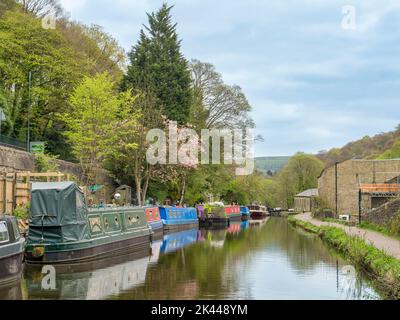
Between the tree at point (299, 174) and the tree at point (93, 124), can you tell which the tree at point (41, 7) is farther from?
the tree at point (299, 174)

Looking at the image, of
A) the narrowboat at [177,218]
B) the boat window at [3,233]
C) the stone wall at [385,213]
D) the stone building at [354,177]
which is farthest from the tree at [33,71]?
the boat window at [3,233]

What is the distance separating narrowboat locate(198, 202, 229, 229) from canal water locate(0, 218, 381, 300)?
19748 mm

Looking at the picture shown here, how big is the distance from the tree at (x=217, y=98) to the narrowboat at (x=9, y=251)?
111 feet

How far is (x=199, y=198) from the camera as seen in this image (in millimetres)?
45344

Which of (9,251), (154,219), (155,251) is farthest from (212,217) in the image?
(9,251)

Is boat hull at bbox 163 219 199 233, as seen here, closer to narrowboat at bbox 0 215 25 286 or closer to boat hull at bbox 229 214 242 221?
boat hull at bbox 229 214 242 221

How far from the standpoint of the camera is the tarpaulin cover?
1541 cm

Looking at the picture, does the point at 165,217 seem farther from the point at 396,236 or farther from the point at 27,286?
the point at 27,286

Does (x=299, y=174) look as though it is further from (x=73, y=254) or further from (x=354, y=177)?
(x=73, y=254)

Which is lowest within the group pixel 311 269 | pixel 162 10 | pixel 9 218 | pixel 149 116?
pixel 311 269

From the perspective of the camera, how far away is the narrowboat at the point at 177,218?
32281 mm

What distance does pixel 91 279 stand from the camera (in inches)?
517
